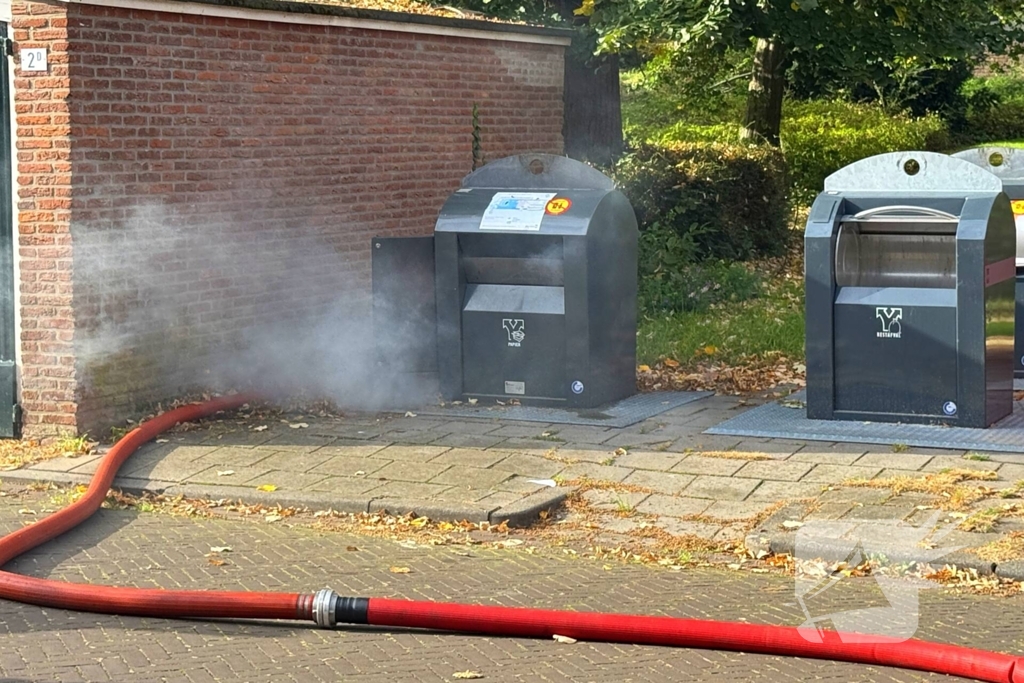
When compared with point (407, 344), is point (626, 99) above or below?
above

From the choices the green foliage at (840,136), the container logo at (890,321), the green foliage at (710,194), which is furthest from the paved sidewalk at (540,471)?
the green foliage at (840,136)

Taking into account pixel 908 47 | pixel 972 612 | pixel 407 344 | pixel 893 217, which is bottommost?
pixel 972 612

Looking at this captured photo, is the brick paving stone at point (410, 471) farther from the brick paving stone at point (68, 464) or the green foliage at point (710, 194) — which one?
the green foliage at point (710, 194)

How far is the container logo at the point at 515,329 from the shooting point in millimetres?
9922

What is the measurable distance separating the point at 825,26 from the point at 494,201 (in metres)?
6.58

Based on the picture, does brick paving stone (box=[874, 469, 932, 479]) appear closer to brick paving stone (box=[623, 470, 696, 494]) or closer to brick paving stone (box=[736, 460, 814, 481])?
brick paving stone (box=[736, 460, 814, 481])

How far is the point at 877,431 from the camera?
29.3 feet

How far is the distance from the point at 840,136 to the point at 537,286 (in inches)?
742

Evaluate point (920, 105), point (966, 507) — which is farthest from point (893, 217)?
point (920, 105)

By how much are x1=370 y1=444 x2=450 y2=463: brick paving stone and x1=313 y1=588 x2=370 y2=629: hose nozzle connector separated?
283 centimetres

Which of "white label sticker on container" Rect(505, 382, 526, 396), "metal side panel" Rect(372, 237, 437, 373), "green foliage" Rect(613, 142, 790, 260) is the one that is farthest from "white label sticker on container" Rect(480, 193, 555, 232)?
"green foliage" Rect(613, 142, 790, 260)

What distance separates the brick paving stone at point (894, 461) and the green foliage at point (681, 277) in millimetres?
6053

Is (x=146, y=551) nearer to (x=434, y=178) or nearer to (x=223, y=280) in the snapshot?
(x=223, y=280)

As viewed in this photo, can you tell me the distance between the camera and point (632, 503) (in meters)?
7.57
